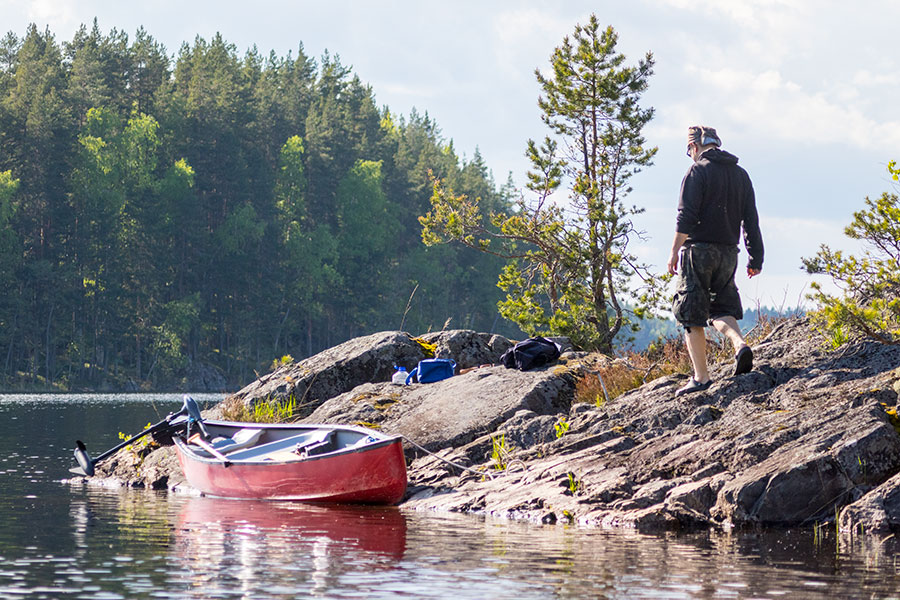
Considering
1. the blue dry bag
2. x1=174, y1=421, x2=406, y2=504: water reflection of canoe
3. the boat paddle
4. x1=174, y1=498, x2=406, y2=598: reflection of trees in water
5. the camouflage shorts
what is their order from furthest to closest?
the blue dry bag → the boat paddle → x1=174, y1=421, x2=406, y2=504: water reflection of canoe → the camouflage shorts → x1=174, y1=498, x2=406, y2=598: reflection of trees in water

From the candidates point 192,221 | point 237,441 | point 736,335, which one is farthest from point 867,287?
point 192,221

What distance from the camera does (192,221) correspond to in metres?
77.2

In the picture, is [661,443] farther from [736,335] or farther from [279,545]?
[279,545]

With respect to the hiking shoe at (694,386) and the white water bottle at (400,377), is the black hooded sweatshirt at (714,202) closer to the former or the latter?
the hiking shoe at (694,386)

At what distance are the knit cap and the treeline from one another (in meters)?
58.2

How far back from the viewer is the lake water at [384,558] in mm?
8008

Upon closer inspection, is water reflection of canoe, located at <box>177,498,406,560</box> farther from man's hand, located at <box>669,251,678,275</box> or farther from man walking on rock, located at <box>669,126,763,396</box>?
man's hand, located at <box>669,251,678,275</box>

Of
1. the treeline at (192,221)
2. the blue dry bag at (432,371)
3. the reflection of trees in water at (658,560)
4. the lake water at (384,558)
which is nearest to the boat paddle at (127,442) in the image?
the lake water at (384,558)

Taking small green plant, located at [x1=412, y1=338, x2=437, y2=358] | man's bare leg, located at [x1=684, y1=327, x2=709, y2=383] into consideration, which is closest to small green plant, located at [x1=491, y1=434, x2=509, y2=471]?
man's bare leg, located at [x1=684, y1=327, x2=709, y2=383]

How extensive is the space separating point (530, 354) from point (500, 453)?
259 centimetres

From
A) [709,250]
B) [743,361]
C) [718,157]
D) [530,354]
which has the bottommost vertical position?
[743,361]

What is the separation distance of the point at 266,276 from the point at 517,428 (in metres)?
70.9

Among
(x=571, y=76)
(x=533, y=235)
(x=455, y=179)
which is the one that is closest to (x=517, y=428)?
(x=533, y=235)

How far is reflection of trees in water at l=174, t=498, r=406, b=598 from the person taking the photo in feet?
27.1
